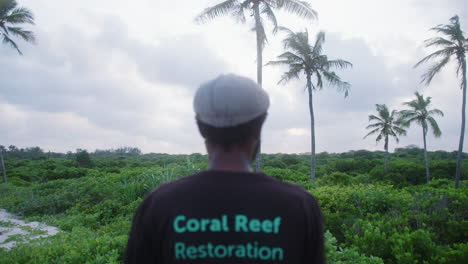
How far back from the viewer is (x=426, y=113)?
25047mm

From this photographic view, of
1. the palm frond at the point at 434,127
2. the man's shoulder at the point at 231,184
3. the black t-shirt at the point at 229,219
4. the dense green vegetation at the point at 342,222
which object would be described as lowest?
the dense green vegetation at the point at 342,222

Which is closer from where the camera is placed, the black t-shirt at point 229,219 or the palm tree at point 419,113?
the black t-shirt at point 229,219

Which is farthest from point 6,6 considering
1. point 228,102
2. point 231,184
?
point 231,184

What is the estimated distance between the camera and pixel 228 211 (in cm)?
106

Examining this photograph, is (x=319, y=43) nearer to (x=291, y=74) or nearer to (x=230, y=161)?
(x=291, y=74)

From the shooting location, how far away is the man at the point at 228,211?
107cm

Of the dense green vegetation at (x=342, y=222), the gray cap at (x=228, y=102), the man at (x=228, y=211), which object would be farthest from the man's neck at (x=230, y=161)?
the dense green vegetation at (x=342, y=222)

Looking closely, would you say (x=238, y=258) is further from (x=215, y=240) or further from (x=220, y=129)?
(x=220, y=129)

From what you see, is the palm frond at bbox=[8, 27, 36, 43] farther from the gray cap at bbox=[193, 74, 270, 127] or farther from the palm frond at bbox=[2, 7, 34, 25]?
the gray cap at bbox=[193, 74, 270, 127]

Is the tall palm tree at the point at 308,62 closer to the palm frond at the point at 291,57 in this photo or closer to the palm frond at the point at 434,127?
the palm frond at the point at 291,57

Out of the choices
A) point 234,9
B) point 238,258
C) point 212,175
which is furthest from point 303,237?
point 234,9

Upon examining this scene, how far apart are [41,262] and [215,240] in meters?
4.13

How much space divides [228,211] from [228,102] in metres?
0.42

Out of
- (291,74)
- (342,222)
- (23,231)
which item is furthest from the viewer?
(291,74)
